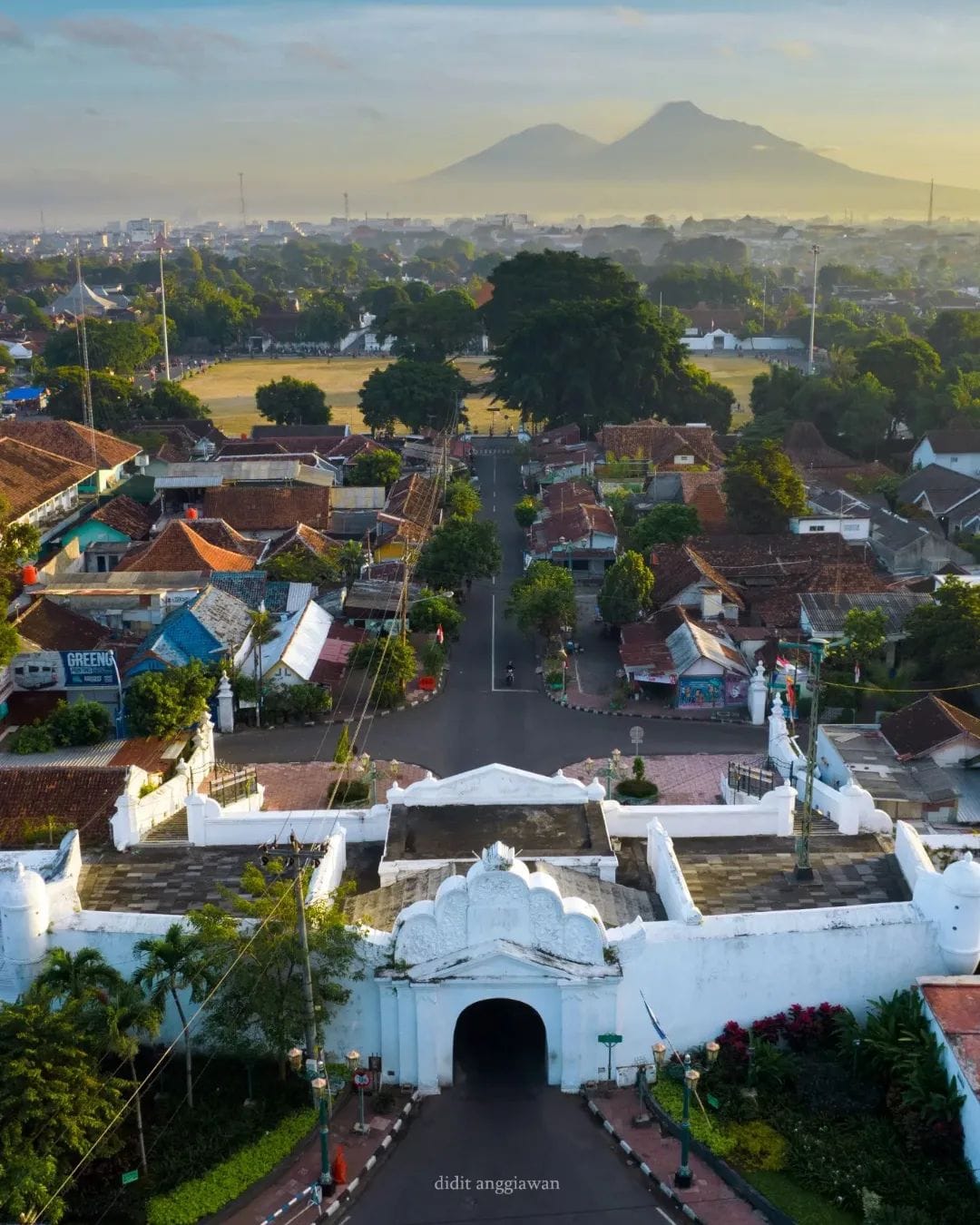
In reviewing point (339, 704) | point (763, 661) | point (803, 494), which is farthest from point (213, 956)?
point (803, 494)

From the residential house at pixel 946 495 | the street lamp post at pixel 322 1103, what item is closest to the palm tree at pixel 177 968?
the street lamp post at pixel 322 1103

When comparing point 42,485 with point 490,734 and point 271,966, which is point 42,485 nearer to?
point 490,734

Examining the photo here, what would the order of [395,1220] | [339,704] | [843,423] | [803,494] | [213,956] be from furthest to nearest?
[843,423]
[803,494]
[339,704]
[213,956]
[395,1220]

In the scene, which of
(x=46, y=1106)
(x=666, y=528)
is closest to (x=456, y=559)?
(x=666, y=528)

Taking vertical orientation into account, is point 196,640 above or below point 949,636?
below

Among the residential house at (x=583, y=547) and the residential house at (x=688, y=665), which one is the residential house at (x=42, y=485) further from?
the residential house at (x=688, y=665)

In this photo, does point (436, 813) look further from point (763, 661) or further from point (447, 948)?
point (763, 661)
